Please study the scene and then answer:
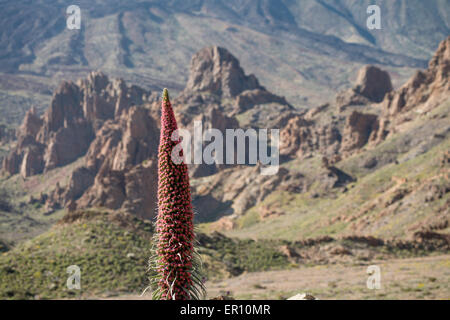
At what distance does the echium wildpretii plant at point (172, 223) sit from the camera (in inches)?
220

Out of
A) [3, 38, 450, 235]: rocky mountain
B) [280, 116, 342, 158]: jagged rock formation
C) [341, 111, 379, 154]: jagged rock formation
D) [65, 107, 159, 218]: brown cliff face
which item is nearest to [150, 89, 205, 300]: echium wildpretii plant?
[65, 107, 159, 218]: brown cliff face

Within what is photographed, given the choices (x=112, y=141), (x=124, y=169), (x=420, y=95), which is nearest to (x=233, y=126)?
(x=112, y=141)

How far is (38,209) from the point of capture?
148500 mm

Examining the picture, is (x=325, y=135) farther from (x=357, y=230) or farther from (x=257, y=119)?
(x=357, y=230)

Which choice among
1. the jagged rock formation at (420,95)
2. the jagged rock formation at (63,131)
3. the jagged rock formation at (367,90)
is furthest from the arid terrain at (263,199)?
the jagged rock formation at (63,131)

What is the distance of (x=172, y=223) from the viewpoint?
567 centimetres

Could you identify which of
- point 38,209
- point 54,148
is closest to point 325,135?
point 38,209

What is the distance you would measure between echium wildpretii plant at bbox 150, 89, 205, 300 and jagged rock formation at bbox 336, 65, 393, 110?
14065cm

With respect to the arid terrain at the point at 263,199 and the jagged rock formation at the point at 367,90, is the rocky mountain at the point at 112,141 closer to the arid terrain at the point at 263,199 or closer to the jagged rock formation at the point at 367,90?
the arid terrain at the point at 263,199

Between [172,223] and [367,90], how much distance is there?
482 feet

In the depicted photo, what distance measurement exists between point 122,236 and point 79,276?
24.8ft

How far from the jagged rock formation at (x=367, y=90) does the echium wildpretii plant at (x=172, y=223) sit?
5537 inches

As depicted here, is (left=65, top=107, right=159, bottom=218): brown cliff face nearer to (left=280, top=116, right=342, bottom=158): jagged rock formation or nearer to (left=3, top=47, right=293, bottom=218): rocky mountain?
(left=3, top=47, right=293, bottom=218): rocky mountain

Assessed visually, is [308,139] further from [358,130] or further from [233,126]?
[233,126]
